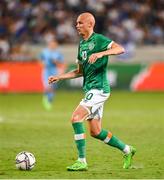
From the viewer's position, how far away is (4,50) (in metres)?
31.2

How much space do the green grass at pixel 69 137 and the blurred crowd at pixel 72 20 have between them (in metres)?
5.09

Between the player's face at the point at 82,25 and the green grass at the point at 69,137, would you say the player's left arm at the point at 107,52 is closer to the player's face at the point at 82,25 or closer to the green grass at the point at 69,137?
the player's face at the point at 82,25

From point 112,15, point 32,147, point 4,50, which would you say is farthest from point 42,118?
point 112,15

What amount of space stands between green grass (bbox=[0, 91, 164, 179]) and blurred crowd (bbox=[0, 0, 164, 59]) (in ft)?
16.7

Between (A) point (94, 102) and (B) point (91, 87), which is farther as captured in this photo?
(B) point (91, 87)

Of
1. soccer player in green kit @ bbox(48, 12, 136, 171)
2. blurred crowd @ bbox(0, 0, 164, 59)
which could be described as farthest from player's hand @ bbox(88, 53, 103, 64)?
blurred crowd @ bbox(0, 0, 164, 59)

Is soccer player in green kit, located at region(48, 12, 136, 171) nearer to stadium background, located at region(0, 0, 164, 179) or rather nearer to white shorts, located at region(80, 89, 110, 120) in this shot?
white shorts, located at region(80, 89, 110, 120)

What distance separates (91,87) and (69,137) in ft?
16.7

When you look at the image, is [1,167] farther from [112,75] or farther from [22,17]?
[22,17]

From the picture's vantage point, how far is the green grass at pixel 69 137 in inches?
402

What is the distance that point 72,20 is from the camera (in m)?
32.6

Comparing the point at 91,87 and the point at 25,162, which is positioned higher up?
the point at 91,87

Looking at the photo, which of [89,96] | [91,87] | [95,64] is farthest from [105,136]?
[95,64]

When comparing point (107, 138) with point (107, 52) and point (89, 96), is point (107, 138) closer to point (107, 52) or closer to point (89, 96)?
point (89, 96)
